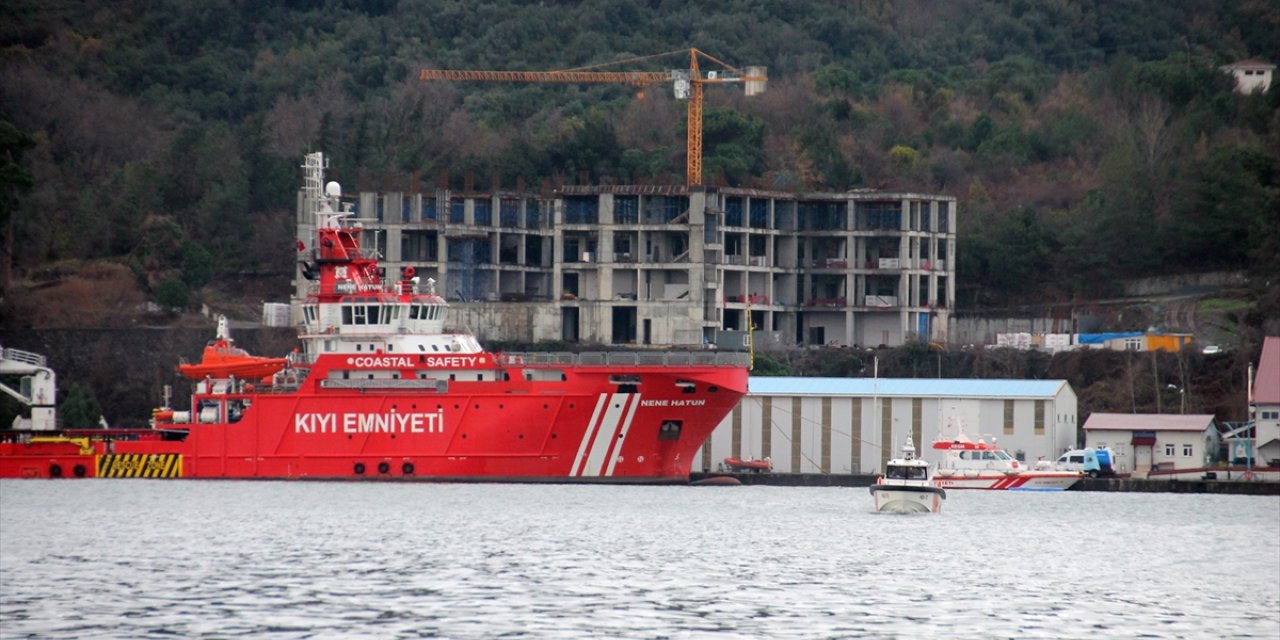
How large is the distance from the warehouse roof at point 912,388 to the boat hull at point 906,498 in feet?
41.7

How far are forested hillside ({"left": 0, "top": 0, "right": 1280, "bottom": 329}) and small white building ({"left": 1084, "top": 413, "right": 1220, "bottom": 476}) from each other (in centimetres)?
1317

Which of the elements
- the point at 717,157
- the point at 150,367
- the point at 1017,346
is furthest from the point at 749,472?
the point at 717,157

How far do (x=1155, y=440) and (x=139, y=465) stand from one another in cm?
3035

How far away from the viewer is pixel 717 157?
92875 millimetres

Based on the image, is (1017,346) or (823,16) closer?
(1017,346)

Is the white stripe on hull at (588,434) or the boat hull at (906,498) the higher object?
the white stripe on hull at (588,434)

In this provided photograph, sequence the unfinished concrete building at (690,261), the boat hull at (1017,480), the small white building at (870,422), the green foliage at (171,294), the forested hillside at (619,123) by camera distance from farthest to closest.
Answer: the forested hillside at (619,123) < the unfinished concrete building at (690,261) < the green foliage at (171,294) < the small white building at (870,422) < the boat hull at (1017,480)

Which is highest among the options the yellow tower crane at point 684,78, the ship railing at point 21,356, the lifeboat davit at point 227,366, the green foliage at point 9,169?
the yellow tower crane at point 684,78

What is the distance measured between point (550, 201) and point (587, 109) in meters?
20.8

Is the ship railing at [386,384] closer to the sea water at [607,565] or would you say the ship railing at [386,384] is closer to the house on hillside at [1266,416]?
the sea water at [607,565]

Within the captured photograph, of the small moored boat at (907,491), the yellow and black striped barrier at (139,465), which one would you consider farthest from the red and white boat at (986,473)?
the yellow and black striped barrier at (139,465)

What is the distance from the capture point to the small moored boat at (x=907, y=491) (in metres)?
50.4

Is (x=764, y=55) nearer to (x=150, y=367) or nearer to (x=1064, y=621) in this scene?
(x=150, y=367)

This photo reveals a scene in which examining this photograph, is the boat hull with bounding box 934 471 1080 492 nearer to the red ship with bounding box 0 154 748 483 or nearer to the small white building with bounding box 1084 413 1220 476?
the small white building with bounding box 1084 413 1220 476
